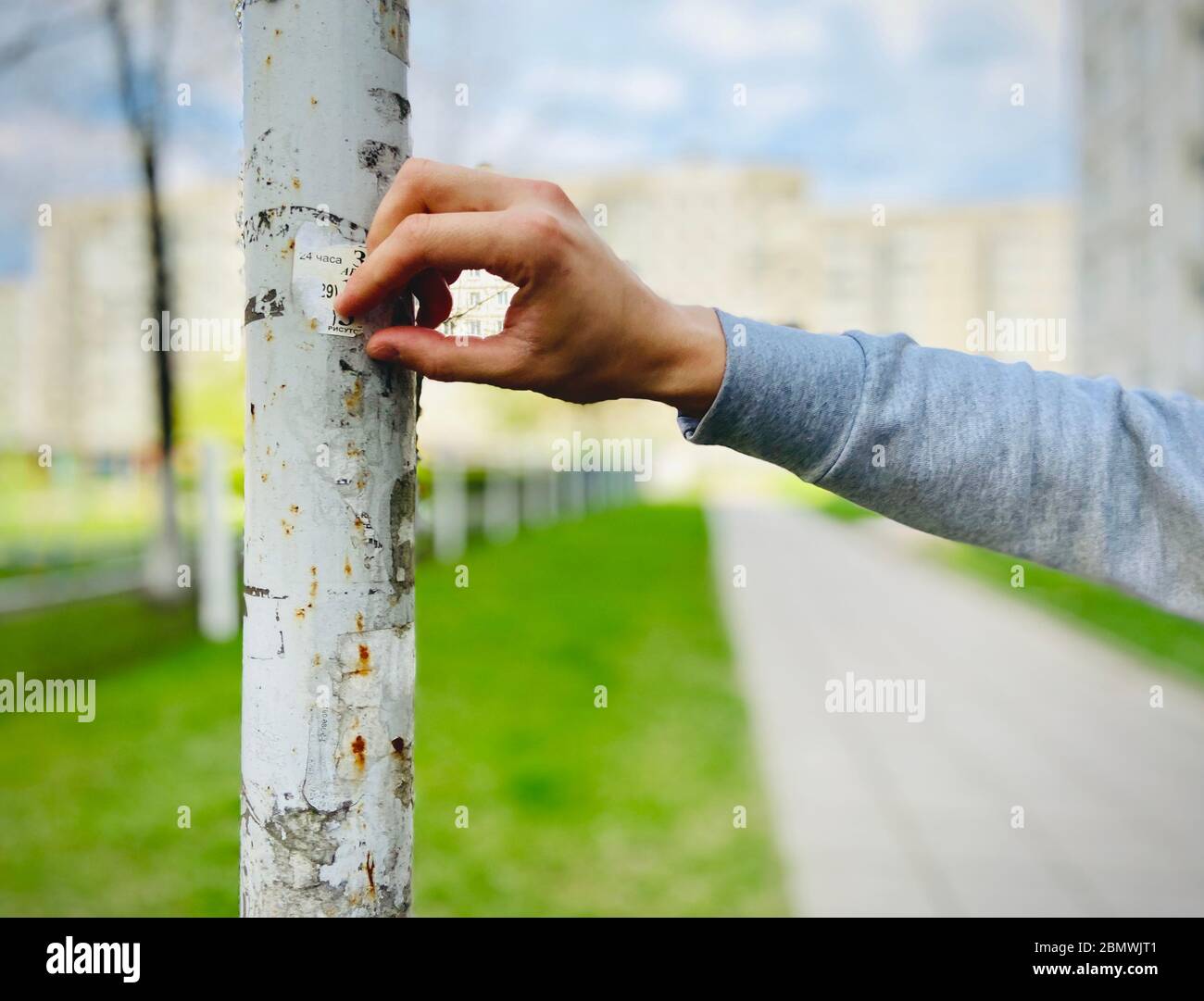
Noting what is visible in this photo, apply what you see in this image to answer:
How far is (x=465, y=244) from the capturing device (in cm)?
91

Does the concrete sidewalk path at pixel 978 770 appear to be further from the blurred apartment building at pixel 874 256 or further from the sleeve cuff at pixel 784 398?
the blurred apartment building at pixel 874 256

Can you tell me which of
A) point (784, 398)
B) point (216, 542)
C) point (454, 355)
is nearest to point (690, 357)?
point (784, 398)

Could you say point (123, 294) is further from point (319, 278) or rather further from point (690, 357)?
point (690, 357)

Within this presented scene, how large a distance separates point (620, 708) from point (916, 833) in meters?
1.95

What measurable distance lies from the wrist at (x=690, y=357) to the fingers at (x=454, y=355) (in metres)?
0.17

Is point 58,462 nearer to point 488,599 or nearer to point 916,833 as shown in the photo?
Result: point 488,599

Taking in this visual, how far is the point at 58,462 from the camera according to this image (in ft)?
22.4

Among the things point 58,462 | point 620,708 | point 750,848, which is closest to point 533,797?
point 750,848

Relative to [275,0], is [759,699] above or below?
below

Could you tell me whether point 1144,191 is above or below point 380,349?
above

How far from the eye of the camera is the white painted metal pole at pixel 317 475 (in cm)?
105

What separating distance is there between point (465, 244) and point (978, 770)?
4732mm

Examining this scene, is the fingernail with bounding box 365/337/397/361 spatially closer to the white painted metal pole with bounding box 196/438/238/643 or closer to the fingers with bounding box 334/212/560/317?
the fingers with bounding box 334/212/560/317

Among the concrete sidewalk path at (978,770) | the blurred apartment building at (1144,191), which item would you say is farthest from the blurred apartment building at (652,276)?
the concrete sidewalk path at (978,770)
